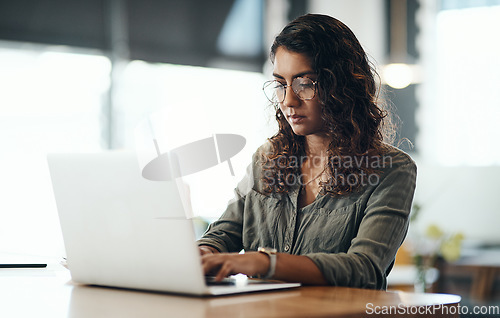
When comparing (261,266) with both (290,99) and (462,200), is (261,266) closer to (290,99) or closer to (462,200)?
(290,99)

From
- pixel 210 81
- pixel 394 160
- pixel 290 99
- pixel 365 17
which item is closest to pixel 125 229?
pixel 290 99

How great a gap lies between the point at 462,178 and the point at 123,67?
3.09 metres

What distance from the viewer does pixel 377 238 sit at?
58.4 inches

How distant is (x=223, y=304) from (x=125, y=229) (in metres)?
0.27

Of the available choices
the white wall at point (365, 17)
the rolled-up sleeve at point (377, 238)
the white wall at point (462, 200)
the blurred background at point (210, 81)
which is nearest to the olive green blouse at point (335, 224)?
the rolled-up sleeve at point (377, 238)

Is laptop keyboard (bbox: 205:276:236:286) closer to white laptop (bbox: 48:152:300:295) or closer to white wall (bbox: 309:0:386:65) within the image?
white laptop (bbox: 48:152:300:295)

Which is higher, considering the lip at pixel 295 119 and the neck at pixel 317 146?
the lip at pixel 295 119

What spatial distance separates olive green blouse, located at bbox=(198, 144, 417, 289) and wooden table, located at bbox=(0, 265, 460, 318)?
0.44 feet

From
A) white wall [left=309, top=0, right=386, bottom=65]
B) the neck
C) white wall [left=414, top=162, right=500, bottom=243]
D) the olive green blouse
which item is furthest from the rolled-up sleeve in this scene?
white wall [left=309, top=0, right=386, bottom=65]

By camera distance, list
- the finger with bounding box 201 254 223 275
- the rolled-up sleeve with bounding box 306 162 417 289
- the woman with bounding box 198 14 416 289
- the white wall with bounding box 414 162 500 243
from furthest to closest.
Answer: the white wall with bounding box 414 162 500 243 → the woman with bounding box 198 14 416 289 → the rolled-up sleeve with bounding box 306 162 417 289 → the finger with bounding box 201 254 223 275

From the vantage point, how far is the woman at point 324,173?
157cm

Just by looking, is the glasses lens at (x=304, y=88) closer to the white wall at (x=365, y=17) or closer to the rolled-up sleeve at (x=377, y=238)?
the rolled-up sleeve at (x=377, y=238)

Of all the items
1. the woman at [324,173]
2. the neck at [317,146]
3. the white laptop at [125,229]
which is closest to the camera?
the white laptop at [125,229]

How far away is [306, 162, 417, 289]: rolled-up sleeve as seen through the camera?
138 cm
